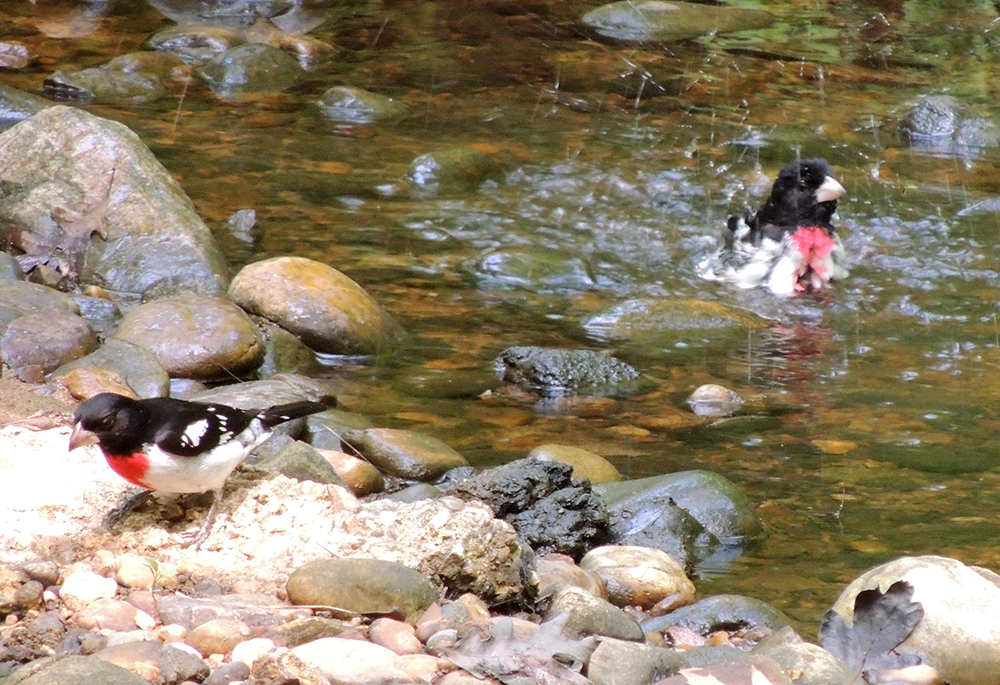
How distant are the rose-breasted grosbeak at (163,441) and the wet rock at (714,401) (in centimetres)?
287

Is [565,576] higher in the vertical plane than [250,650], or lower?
lower

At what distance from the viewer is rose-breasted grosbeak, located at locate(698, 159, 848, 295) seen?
7.80m

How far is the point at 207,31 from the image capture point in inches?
487

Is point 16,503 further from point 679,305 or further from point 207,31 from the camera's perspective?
point 207,31

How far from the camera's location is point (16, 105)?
9.51 meters

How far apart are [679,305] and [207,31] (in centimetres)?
709

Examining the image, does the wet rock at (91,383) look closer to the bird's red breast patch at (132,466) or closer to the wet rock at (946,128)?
the bird's red breast patch at (132,466)

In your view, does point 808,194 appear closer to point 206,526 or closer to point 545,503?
point 545,503

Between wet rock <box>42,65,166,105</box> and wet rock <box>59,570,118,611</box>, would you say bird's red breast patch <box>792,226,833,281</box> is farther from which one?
wet rock <box>42,65,166,105</box>

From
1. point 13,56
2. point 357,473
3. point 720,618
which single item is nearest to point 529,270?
point 357,473

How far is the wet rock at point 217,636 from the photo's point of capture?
113 inches

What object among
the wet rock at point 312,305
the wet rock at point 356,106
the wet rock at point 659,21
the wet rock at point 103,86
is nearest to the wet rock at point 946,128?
the wet rock at point 659,21

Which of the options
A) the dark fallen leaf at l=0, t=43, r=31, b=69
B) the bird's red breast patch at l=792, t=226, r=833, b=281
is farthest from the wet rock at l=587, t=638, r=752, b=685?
the dark fallen leaf at l=0, t=43, r=31, b=69

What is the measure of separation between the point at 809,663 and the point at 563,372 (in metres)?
3.08
